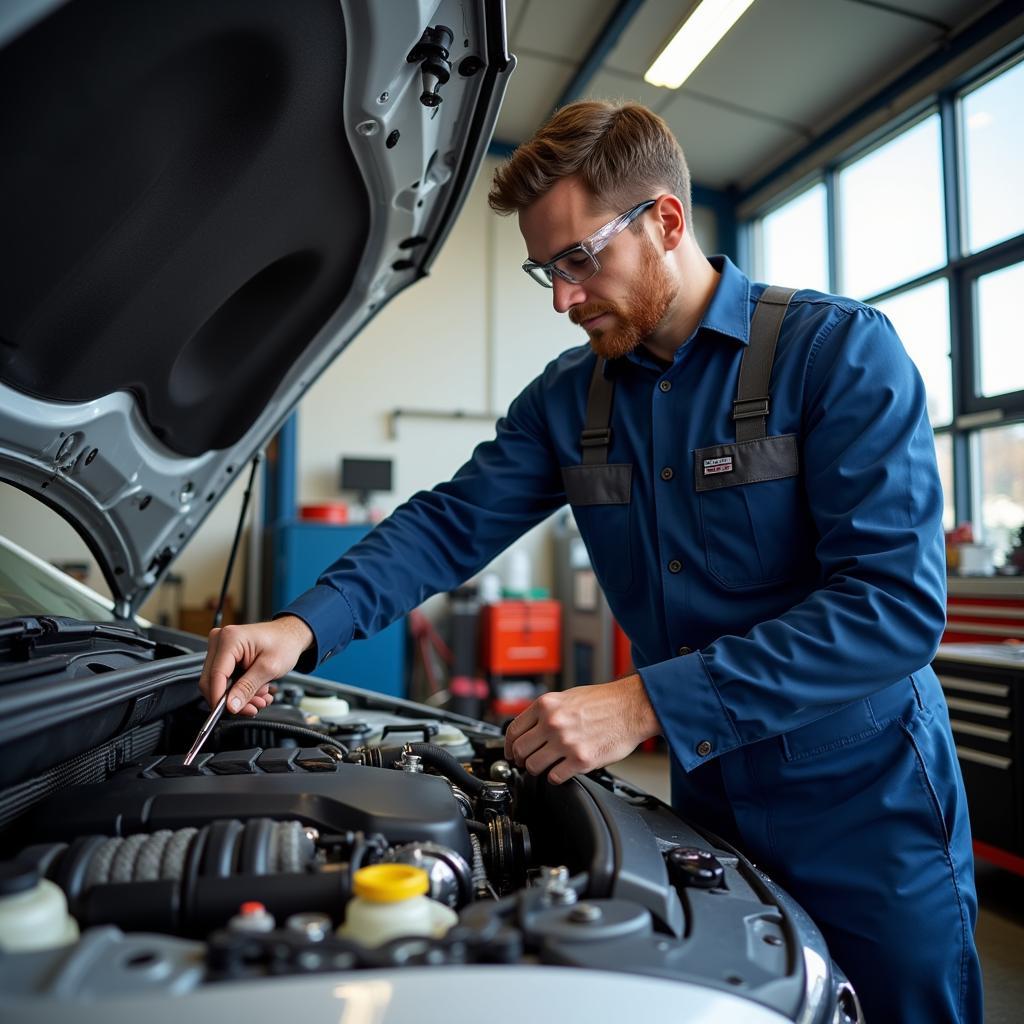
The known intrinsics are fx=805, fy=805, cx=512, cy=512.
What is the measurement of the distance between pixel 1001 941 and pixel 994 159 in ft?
11.4

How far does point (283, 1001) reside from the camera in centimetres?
45

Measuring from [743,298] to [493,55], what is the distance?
47cm

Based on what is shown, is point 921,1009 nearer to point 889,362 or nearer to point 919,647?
point 919,647

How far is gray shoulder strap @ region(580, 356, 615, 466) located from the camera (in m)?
1.22

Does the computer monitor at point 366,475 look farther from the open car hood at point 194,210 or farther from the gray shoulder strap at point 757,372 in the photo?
the gray shoulder strap at point 757,372

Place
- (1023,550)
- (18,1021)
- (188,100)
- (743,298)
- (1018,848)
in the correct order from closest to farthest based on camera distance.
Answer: (18,1021) < (188,100) < (743,298) < (1018,848) < (1023,550)

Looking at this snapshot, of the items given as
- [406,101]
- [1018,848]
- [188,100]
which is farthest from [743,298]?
[1018,848]

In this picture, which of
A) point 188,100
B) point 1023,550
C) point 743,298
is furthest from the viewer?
point 1023,550

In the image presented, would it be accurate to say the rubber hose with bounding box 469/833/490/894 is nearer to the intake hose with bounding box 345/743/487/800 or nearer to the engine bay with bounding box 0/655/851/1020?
the engine bay with bounding box 0/655/851/1020

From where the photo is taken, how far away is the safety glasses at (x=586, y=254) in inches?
43.0

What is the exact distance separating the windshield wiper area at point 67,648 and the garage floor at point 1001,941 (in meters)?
1.43

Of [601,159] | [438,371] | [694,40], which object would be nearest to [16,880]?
[601,159]

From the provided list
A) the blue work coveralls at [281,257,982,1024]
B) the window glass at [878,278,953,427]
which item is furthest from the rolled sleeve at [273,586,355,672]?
the window glass at [878,278,953,427]

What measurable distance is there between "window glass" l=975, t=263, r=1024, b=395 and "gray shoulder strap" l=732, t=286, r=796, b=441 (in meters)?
3.16
